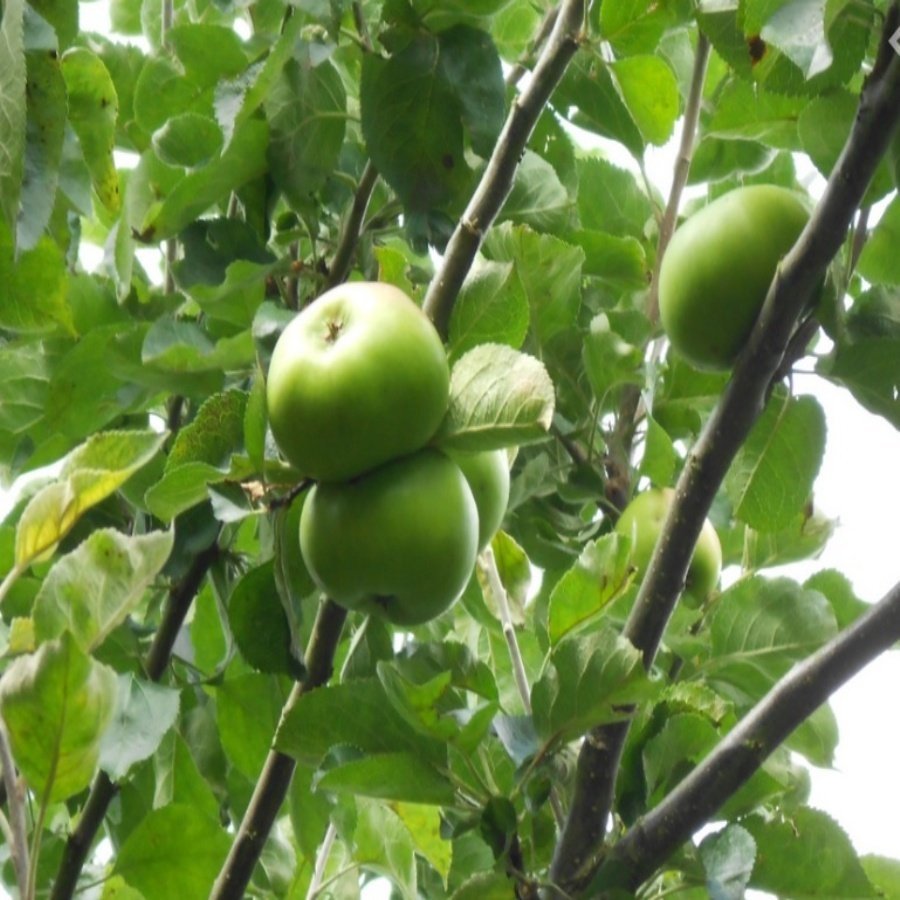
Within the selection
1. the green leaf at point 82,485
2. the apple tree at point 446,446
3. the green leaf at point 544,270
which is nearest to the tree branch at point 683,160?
the apple tree at point 446,446

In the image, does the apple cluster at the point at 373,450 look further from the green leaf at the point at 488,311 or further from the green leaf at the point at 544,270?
the green leaf at the point at 544,270

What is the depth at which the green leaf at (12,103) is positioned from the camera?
578 mm

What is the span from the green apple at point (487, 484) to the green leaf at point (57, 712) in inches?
10.5

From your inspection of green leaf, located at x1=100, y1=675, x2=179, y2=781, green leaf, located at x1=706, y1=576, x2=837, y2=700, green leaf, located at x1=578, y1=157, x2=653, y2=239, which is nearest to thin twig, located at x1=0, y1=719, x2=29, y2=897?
green leaf, located at x1=100, y1=675, x2=179, y2=781

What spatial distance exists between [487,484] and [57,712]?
30 centimetres

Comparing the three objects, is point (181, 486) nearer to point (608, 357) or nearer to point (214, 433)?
point (214, 433)

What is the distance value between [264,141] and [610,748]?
481mm

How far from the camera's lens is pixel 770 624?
88 cm

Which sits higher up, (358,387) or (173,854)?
(358,387)

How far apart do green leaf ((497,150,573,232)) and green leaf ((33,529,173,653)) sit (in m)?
0.48

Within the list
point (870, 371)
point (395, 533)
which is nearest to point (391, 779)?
point (395, 533)

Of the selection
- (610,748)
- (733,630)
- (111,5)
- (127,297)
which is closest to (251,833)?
(610,748)

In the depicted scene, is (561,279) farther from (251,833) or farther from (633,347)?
(251,833)

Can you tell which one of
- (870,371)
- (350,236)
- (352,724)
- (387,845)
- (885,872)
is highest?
(870,371)
